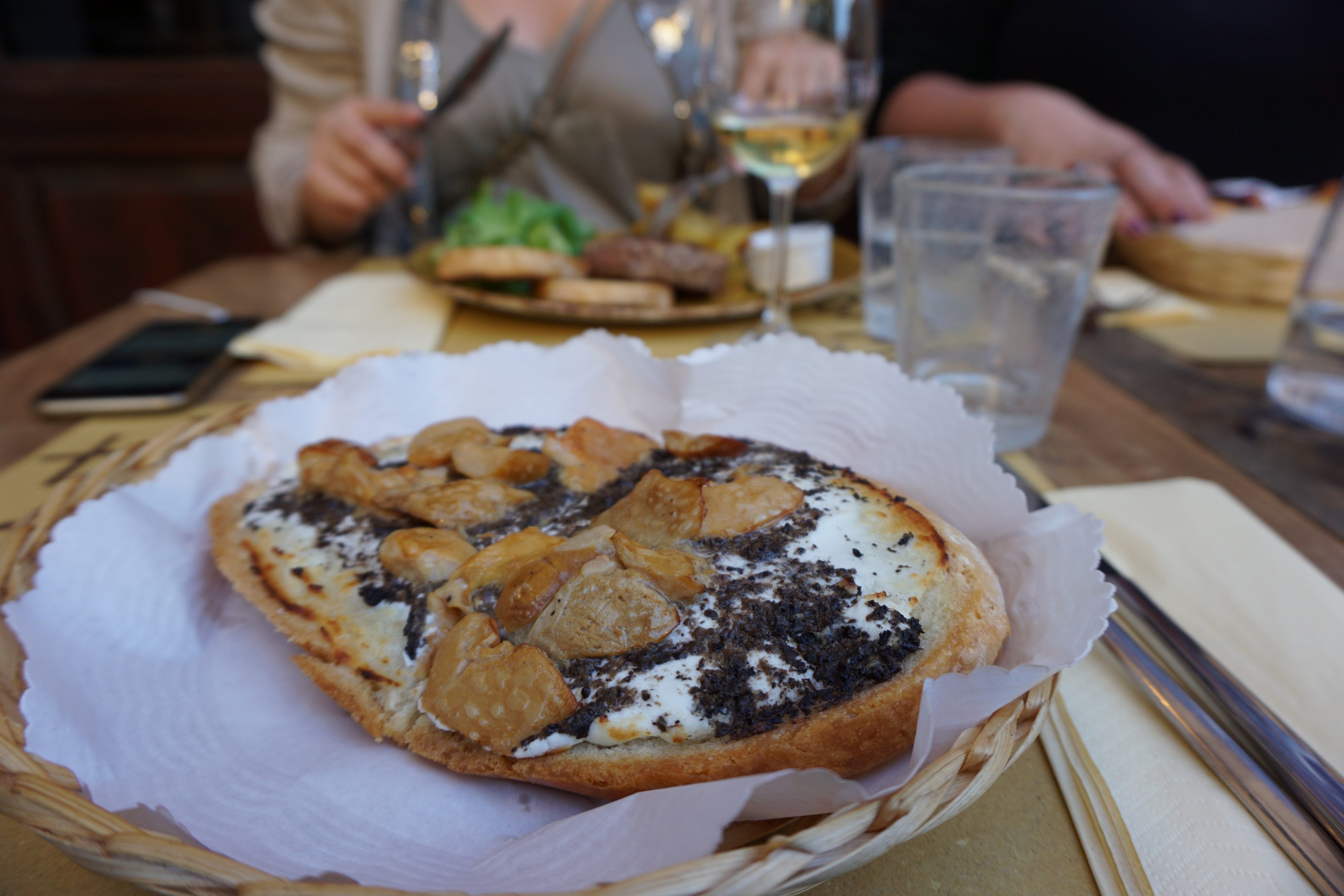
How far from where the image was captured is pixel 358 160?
7.38 ft

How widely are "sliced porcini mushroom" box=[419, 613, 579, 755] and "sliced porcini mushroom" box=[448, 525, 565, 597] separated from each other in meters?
0.07

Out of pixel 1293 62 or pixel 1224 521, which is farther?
pixel 1293 62

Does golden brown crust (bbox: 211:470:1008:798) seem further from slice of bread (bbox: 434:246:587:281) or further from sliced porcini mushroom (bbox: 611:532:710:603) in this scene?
slice of bread (bbox: 434:246:587:281)

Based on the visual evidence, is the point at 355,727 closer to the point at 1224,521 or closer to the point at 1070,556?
the point at 1070,556

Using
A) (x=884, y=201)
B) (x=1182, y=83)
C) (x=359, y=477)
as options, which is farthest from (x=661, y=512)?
(x=1182, y=83)

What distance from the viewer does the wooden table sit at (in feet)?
1.81

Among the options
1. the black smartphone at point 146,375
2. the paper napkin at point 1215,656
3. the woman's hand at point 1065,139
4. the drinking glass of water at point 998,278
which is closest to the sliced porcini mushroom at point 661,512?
the paper napkin at point 1215,656

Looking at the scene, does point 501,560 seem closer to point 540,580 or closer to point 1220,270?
point 540,580

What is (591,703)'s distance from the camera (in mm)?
579

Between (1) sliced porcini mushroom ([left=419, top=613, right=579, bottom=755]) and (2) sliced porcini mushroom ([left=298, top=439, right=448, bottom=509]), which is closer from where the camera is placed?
(1) sliced porcini mushroom ([left=419, top=613, right=579, bottom=755])

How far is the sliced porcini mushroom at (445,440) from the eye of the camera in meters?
0.85

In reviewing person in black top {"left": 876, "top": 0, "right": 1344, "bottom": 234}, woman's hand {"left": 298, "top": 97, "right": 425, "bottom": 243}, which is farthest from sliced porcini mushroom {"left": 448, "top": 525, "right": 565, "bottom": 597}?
person in black top {"left": 876, "top": 0, "right": 1344, "bottom": 234}

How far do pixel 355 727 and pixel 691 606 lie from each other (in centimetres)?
32

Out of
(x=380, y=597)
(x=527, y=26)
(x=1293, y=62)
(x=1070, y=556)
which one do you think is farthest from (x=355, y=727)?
(x=1293, y=62)
